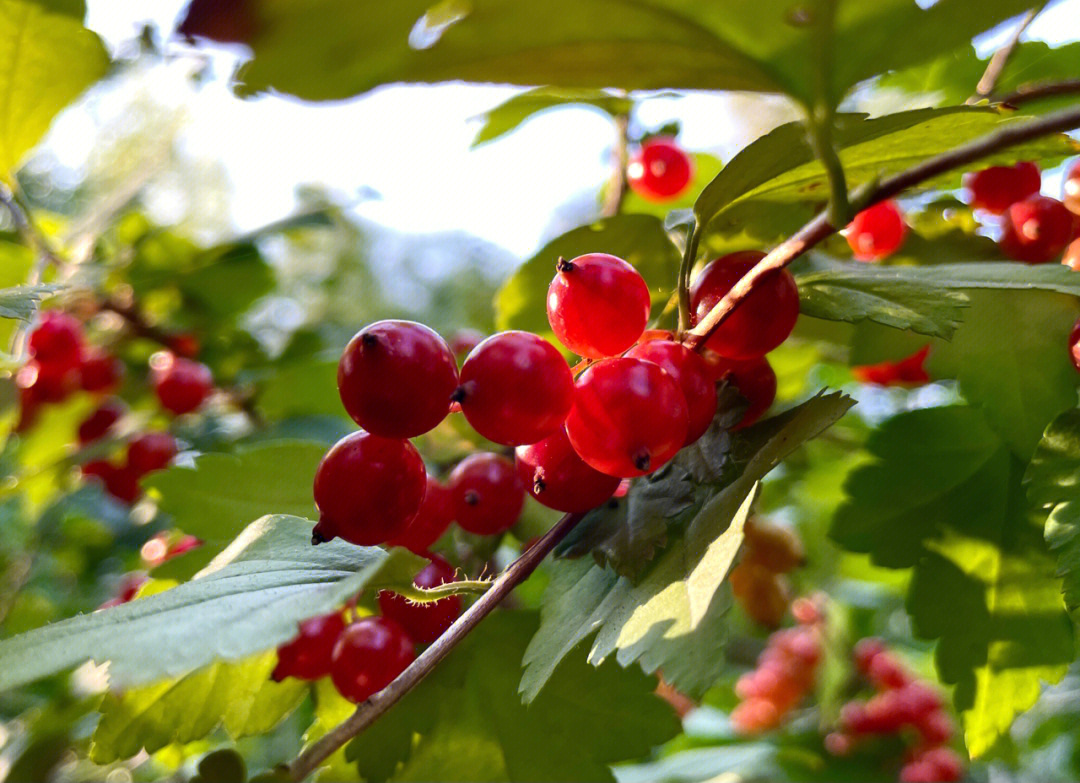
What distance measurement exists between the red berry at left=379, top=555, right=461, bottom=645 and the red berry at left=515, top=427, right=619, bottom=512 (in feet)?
0.40

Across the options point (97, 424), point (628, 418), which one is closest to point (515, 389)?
point (628, 418)

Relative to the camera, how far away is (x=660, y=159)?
1.03 metres

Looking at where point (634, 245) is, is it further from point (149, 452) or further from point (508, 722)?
point (149, 452)

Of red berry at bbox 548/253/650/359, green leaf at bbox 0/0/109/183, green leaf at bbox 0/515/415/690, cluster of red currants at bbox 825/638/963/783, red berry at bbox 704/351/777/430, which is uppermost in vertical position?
green leaf at bbox 0/0/109/183

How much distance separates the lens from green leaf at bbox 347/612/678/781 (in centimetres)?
61

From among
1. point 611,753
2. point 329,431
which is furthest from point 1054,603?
point 329,431

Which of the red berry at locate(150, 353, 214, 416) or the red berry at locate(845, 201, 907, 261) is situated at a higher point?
the red berry at locate(845, 201, 907, 261)

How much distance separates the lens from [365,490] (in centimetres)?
47

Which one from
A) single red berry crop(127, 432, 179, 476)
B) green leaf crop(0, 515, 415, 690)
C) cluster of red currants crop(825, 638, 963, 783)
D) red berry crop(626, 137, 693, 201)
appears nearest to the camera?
green leaf crop(0, 515, 415, 690)

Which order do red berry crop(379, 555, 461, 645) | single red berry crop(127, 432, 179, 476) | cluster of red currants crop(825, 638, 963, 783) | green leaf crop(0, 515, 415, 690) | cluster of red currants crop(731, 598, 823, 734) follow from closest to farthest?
1. green leaf crop(0, 515, 415, 690)
2. red berry crop(379, 555, 461, 645)
3. single red berry crop(127, 432, 179, 476)
4. cluster of red currants crop(825, 638, 963, 783)
5. cluster of red currants crop(731, 598, 823, 734)

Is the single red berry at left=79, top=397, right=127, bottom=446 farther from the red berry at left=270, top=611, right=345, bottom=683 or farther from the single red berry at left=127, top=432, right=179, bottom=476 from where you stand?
the red berry at left=270, top=611, right=345, bottom=683

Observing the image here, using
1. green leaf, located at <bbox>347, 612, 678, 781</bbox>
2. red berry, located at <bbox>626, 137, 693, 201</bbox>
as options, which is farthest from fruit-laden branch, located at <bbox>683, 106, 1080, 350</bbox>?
red berry, located at <bbox>626, 137, 693, 201</bbox>

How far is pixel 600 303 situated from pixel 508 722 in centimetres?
33

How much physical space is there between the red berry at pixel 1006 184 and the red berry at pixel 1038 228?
2 centimetres
